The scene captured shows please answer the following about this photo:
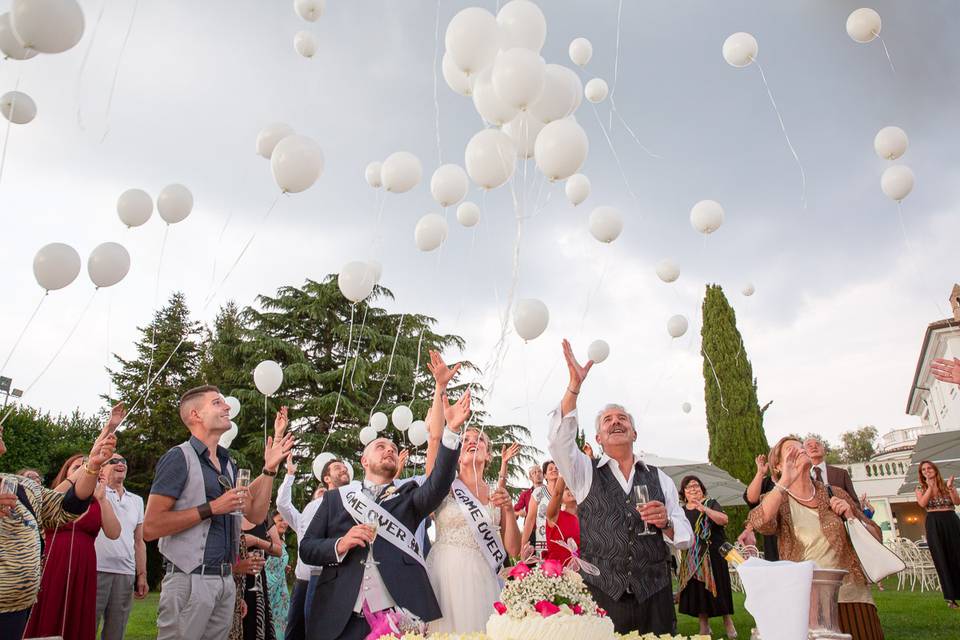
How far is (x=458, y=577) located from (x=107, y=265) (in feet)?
11.3

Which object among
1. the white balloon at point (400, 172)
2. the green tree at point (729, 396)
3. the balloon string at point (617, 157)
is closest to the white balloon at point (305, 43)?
the white balloon at point (400, 172)

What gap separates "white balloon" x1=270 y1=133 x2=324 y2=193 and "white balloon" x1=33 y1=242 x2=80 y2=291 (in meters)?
1.52

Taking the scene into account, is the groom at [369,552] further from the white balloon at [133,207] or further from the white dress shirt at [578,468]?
the white balloon at [133,207]

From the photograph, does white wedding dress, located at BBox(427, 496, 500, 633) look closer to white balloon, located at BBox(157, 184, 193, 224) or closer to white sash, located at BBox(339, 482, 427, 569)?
white sash, located at BBox(339, 482, 427, 569)

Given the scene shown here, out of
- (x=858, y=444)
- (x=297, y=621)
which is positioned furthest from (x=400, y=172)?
(x=858, y=444)

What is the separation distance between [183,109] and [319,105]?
140 centimetres

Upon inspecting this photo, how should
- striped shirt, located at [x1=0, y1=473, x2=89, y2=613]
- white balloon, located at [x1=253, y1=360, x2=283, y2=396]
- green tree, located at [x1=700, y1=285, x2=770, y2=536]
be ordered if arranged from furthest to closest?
green tree, located at [x1=700, y1=285, x2=770, y2=536], white balloon, located at [x1=253, y1=360, x2=283, y2=396], striped shirt, located at [x1=0, y1=473, x2=89, y2=613]

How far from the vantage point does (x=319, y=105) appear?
6691 mm

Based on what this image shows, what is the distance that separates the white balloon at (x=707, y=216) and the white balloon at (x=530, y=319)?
2.52m

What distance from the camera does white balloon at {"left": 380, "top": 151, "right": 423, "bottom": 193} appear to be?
5.39 metres

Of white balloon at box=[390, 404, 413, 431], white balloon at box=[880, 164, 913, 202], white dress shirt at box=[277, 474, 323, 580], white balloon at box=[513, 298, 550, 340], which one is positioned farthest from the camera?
white balloon at box=[390, 404, 413, 431]

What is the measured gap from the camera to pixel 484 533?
3578 mm

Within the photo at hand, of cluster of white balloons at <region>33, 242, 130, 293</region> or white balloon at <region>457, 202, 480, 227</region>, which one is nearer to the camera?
cluster of white balloons at <region>33, 242, 130, 293</region>

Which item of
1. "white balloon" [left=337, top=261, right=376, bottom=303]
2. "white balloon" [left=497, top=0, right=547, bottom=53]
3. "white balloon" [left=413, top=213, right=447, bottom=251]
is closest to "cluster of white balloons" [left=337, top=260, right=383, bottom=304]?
"white balloon" [left=337, top=261, right=376, bottom=303]
